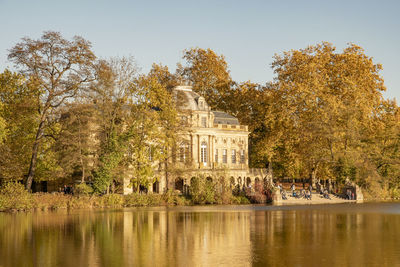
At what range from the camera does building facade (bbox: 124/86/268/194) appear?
67000 mm

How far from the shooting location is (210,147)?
73.4 meters

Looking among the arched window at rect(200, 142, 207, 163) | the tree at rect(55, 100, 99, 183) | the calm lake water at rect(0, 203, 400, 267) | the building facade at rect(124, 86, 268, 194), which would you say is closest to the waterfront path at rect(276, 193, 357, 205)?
the building facade at rect(124, 86, 268, 194)

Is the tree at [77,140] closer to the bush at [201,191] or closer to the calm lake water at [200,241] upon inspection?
the bush at [201,191]

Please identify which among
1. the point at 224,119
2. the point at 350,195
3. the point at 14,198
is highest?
the point at 224,119

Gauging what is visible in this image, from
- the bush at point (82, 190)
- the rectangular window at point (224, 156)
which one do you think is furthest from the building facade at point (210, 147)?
the bush at point (82, 190)

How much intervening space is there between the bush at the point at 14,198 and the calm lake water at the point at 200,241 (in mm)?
8366

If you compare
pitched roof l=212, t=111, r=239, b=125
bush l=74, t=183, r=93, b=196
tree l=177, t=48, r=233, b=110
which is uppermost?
tree l=177, t=48, r=233, b=110

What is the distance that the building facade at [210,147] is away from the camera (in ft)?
220

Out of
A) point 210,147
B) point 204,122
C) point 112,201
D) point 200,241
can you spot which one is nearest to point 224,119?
point 204,122

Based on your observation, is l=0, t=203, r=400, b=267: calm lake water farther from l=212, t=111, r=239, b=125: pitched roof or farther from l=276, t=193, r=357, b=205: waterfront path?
l=212, t=111, r=239, b=125: pitched roof

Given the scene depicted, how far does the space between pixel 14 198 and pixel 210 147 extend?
30409mm

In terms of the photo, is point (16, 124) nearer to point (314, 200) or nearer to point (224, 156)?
point (224, 156)

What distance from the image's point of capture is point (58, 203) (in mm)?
50844

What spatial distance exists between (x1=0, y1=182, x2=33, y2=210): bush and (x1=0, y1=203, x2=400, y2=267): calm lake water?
329 inches
